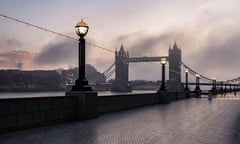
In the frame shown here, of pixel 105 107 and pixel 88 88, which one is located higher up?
pixel 88 88

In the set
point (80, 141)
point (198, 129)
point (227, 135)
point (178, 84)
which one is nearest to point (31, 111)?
point (80, 141)

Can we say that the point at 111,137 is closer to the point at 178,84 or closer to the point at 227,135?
the point at 227,135

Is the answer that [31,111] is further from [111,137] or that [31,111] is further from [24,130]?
[111,137]

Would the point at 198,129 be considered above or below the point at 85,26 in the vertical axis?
below

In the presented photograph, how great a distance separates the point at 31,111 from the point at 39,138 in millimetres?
2109

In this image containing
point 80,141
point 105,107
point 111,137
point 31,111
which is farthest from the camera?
point 105,107

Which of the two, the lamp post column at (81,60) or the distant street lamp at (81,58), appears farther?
the lamp post column at (81,60)

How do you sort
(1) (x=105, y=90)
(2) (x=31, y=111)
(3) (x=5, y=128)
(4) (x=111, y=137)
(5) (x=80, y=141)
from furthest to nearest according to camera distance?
(1) (x=105, y=90), (2) (x=31, y=111), (3) (x=5, y=128), (4) (x=111, y=137), (5) (x=80, y=141)

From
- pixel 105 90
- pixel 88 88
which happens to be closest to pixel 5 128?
pixel 88 88

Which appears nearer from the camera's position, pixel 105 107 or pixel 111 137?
pixel 111 137

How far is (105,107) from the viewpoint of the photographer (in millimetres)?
15805

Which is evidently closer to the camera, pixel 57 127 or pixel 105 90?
pixel 57 127

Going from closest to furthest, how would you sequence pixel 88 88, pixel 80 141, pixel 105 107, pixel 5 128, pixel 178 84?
pixel 80 141, pixel 5 128, pixel 88 88, pixel 105 107, pixel 178 84

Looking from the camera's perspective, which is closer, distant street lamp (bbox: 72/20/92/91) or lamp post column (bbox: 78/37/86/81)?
distant street lamp (bbox: 72/20/92/91)
